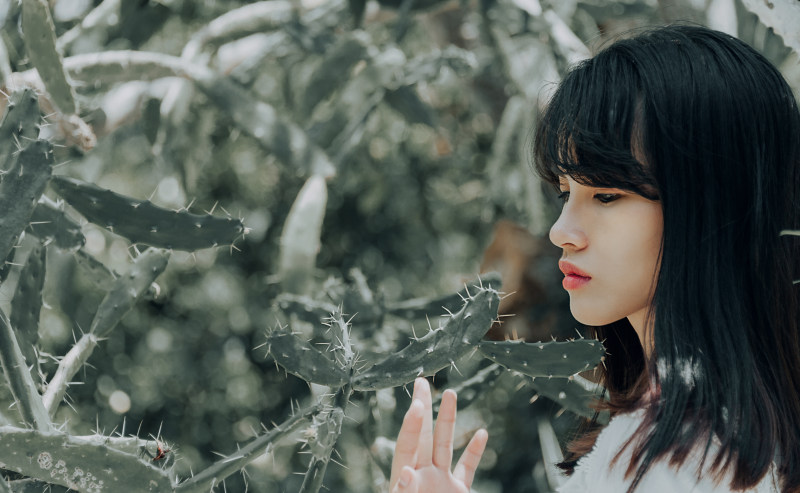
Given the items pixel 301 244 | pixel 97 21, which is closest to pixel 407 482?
pixel 301 244

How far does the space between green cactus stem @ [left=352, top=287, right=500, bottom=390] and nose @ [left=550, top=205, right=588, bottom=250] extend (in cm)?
14

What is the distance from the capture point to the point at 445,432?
0.93m

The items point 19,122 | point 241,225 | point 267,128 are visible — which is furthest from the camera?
point 267,128

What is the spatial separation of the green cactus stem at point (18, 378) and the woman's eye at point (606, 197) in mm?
685

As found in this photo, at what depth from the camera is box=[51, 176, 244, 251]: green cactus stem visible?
1.24 m

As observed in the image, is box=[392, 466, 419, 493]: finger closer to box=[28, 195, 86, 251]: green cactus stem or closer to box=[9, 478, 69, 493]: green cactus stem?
box=[9, 478, 69, 493]: green cactus stem

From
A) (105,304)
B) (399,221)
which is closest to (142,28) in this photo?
(399,221)

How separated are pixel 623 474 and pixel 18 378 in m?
0.69

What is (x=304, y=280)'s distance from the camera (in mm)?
2031

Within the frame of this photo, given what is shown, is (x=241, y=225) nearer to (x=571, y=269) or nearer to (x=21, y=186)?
(x=21, y=186)

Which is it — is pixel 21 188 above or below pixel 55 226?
above

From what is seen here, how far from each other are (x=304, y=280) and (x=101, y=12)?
0.89 m

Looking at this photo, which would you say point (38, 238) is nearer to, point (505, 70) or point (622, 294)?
point (622, 294)

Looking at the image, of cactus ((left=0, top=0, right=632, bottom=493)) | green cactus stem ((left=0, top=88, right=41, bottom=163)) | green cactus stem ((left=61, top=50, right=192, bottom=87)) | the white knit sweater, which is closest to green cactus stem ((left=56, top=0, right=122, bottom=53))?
cactus ((left=0, top=0, right=632, bottom=493))
